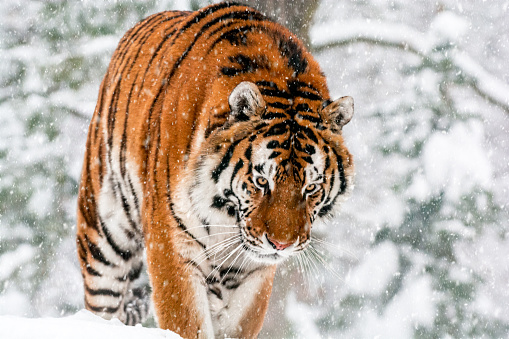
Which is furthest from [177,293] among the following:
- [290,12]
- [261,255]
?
[290,12]

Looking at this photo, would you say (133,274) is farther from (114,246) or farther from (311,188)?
(311,188)

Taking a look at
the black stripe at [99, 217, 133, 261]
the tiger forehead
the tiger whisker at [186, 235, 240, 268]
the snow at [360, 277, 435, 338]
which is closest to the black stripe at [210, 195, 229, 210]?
the tiger whisker at [186, 235, 240, 268]

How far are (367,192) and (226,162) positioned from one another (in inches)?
A: 159

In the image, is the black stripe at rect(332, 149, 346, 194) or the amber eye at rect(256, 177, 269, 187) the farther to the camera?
the black stripe at rect(332, 149, 346, 194)

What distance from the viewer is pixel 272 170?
228 cm

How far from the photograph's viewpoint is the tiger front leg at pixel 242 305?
2.77 m

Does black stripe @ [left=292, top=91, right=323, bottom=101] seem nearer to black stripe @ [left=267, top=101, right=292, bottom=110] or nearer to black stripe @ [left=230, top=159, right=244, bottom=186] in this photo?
black stripe @ [left=267, top=101, right=292, bottom=110]

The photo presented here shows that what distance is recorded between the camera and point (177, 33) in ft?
9.62

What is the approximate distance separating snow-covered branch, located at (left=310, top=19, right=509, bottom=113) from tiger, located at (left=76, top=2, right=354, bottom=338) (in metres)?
2.31

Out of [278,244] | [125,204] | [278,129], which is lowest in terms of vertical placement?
[125,204]

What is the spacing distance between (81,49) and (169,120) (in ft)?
11.7

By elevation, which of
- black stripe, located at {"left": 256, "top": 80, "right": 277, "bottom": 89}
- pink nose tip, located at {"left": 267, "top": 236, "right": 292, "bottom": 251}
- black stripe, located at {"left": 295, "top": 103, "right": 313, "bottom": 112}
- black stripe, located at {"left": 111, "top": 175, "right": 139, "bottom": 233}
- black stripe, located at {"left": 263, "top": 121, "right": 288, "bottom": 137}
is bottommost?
black stripe, located at {"left": 111, "top": 175, "right": 139, "bottom": 233}

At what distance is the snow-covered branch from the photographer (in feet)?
16.8

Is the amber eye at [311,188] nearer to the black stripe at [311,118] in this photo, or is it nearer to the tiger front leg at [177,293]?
the black stripe at [311,118]
